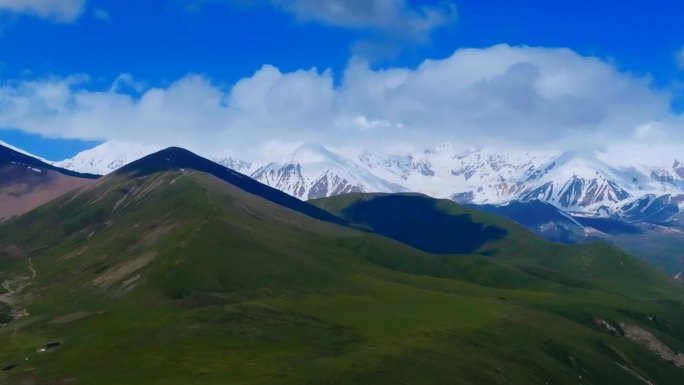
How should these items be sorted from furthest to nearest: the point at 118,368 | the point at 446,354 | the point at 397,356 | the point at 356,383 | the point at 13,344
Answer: the point at 13,344 < the point at 446,354 < the point at 397,356 < the point at 118,368 < the point at 356,383

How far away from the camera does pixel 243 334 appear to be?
189 meters

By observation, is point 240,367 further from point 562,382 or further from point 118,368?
point 562,382

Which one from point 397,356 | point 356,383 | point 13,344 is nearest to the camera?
point 356,383

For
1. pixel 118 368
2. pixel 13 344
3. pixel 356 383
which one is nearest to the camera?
pixel 356 383

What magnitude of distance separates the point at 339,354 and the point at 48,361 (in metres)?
60.0

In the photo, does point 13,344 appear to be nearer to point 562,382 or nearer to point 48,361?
point 48,361

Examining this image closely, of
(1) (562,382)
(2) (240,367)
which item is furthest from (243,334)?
(1) (562,382)

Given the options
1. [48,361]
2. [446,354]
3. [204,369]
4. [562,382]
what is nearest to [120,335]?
[48,361]

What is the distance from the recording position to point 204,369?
504 feet

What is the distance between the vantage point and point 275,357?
549 ft

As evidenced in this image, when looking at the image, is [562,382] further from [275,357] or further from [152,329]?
[152,329]

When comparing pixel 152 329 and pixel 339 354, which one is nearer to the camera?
pixel 339 354

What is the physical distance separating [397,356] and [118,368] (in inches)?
2174

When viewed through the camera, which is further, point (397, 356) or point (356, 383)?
point (397, 356)
